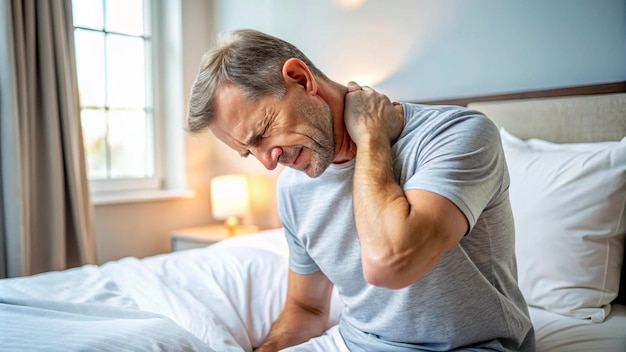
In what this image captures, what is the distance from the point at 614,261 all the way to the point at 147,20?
3139mm

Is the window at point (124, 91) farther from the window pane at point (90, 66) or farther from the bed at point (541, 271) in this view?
the bed at point (541, 271)

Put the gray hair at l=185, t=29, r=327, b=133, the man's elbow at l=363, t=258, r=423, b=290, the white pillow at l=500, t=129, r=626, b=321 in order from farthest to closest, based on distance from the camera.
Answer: the white pillow at l=500, t=129, r=626, b=321
the gray hair at l=185, t=29, r=327, b=133
the man's elbow at l=363, t=258, r=423, b=290

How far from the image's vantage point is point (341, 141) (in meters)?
1.30

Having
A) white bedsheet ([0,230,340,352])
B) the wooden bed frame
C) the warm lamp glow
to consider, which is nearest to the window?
the warm lamp glow

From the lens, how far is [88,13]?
133 inches

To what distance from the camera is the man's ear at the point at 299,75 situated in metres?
1.22

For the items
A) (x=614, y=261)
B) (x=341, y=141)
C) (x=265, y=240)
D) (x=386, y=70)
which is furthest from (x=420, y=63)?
(x=341, y=141)

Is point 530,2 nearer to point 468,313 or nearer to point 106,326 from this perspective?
point 468,313

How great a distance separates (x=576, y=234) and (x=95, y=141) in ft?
9.09

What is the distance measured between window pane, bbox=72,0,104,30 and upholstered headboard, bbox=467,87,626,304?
2.42m

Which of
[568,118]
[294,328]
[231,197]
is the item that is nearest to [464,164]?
[294,328]

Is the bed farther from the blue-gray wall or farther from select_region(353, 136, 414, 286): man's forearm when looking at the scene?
select_region(353, 136, 414, 286): man's forearm

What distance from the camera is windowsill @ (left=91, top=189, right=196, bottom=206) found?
329 centimetres

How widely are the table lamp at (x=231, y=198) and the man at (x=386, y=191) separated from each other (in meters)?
2.03
